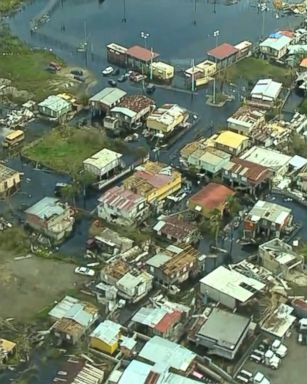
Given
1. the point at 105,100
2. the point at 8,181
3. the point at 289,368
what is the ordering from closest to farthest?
the point at 289,368 → the point at 8,181 → the point at 105,100

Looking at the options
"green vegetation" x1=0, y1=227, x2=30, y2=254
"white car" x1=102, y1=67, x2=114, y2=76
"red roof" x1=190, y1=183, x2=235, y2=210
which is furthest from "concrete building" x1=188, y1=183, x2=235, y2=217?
"white car" x1=102, y1=67, x2=114, y2=76

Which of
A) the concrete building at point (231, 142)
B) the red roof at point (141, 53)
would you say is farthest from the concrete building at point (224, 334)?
the red roof at point (141, 53)

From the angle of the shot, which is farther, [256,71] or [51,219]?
[256,71]

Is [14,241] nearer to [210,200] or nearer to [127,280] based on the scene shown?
[127,280]

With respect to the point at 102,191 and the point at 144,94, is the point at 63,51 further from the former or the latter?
the point at 102,191

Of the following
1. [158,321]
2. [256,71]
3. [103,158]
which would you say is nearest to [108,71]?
[256,71]

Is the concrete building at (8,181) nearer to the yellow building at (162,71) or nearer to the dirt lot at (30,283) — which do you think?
the dirt lot at (30,283)
